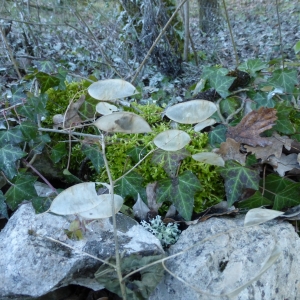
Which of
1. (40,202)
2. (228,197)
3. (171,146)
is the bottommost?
(228,197)

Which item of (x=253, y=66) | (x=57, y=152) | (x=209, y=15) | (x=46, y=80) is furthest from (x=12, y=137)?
(x=209, y=15)

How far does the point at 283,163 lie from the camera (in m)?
1.21

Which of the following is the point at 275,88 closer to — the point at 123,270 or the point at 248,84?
the point at 248,84

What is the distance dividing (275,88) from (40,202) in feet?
3.24

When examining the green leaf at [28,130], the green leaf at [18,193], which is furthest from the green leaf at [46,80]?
the green leaf at [18,193]

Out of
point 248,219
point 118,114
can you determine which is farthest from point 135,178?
point 248,219

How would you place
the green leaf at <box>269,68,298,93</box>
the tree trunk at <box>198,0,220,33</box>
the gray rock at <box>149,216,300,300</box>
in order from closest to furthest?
the gray rock at <box>149,216,300,300</box>
the green leaf at <box>269,68,298,93</box>
the tree trunk at <box>198,0,220,33</box>

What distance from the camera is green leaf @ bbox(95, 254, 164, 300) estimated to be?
33.9 inches

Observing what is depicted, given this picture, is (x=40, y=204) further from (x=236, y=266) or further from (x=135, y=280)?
(x=236, y=266)

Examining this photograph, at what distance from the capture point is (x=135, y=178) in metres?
1.13

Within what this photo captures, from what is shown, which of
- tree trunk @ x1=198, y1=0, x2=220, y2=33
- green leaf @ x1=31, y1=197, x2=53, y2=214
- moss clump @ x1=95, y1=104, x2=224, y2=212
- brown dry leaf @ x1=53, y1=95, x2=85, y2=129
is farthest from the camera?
tree trunk @ x1=198, y1=0, x2=220, y2=33

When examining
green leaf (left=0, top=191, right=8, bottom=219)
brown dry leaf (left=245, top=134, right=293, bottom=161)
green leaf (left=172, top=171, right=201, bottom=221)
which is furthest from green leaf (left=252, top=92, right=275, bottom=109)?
green leaf (left=0, top=191, right=8, bottom=219)

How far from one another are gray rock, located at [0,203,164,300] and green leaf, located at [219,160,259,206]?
0.96 ft

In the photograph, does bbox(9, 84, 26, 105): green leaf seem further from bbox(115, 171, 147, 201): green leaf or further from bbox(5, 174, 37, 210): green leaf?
bbox(115, 171, 147, 201): green leaf
